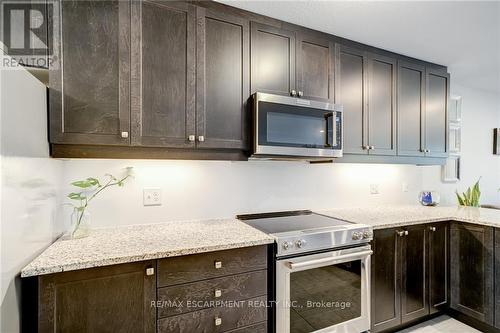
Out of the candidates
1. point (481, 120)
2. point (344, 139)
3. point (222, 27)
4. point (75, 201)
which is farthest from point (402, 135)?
point (75, 201)

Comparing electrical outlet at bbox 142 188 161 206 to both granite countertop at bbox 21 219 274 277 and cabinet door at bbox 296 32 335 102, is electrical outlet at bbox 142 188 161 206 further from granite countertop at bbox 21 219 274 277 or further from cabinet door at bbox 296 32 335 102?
cabinet door at bbox 296 32 335 102

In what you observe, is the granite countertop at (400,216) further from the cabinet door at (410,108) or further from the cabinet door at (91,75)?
the cabinet door at (91,75)

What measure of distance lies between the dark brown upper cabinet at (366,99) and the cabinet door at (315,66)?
82 mm

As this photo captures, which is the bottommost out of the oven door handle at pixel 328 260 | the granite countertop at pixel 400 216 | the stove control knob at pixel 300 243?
the oven door handle at pixel 328 260

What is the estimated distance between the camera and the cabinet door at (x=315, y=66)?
190 centimetres

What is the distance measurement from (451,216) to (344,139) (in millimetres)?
1131

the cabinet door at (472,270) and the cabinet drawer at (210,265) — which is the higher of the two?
the cabinet drawer at (210,265)

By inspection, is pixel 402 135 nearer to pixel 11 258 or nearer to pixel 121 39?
pixel 121 39

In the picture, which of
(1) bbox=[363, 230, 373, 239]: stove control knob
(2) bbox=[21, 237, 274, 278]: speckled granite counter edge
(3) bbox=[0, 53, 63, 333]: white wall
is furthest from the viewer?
(1) bbox=[363, 230, 373, 239]: stove control knob

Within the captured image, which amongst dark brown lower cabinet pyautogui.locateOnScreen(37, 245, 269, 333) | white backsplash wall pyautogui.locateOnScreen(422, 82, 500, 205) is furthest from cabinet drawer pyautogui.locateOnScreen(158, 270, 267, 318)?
white backsplash wall pyautogui.locateOnScreen(422, 82, 500, 205)

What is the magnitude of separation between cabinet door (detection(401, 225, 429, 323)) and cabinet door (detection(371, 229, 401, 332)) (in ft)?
0.22

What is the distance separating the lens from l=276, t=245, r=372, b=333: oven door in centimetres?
149

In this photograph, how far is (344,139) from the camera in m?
2.07

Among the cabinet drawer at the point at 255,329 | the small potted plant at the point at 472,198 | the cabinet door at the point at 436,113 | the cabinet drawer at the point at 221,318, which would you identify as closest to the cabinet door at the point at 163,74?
the cabinet drawer at the point at 221,318
